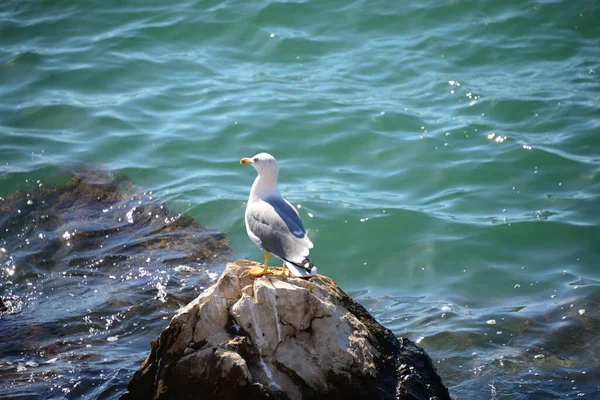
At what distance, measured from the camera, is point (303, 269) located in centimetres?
455

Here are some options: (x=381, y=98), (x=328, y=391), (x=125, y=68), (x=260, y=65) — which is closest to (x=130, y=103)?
(x=125, y=68)

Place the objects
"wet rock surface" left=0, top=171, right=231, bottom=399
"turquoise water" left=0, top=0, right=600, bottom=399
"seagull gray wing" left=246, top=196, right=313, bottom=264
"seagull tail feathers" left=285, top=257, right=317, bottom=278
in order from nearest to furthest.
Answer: "seagull tail feathers" left=285, top=257, right=317, bottom=278 < "seagull gray wing" left=246, top=196, right=313, bottom=264 < "wet rock surface" left=0, top=171, right=231, bottom=399 < "turquoise water" left=0, top=0, right=600, bottom=399

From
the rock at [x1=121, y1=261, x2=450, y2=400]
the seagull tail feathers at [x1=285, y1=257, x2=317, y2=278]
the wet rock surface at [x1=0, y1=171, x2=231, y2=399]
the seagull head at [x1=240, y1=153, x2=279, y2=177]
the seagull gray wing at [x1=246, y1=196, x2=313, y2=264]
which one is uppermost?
the seagull head at [x1=240, y1=153, x2=279, y2=177]

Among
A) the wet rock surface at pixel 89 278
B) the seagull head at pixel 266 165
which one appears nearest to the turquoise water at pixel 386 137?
the wet rock surface at pixel 89 278

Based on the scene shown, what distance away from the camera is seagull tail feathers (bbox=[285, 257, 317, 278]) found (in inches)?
178

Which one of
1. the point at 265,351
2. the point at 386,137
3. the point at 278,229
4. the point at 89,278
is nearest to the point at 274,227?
the point at 278,229

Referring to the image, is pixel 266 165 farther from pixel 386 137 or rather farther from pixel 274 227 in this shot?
pixel 386 137

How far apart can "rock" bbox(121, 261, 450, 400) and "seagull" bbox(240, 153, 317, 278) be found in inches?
7.1

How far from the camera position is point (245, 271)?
192 inches

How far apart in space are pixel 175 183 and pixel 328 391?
567 cm

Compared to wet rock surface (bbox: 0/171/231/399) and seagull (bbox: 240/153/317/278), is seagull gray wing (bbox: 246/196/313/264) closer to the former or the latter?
seagull (bbox: 240/153/317/278)

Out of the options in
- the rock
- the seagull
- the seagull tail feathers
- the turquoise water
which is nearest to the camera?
the rock

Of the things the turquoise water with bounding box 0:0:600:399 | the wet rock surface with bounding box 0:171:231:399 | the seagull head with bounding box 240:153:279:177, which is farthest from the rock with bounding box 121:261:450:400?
the turquoise water with bounding box 0:0:600:399

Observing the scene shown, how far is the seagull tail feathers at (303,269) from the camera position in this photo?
4.51 meters
